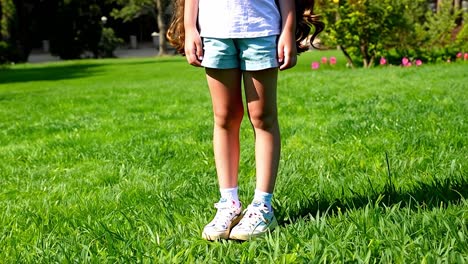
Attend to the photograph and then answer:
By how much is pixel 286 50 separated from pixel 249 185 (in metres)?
1.16

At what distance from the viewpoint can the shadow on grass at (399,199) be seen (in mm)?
2590

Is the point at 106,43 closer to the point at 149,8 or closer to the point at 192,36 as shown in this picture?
the point at 149,8

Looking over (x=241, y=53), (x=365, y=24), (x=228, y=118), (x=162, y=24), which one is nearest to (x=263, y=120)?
(x=228, y=118)

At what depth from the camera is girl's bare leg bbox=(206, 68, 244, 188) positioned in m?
2.46

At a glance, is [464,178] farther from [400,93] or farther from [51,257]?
[400,93]

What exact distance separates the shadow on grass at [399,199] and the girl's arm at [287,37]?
0.62 metres

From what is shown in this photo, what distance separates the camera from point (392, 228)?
2223mm

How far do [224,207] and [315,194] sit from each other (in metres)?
0.58

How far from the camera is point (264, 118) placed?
8.07 feet

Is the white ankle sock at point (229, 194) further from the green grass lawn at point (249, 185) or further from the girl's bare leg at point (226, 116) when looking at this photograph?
the green grass lawn at point (249, 185)

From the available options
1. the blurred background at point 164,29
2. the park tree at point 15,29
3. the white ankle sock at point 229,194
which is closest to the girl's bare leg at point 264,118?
the white ankle sock at point 229,194

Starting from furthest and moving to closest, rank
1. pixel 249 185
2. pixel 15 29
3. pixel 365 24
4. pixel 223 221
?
pixel 15 29
pixel 365 24
pixel 249 185
pixel 223 221

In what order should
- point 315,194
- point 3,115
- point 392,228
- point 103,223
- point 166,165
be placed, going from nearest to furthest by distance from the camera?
point 392,228, point 103,223, point 315,194, point 166,165, point 3,115

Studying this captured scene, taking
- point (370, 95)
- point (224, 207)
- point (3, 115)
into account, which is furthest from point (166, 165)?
point (3, 115)
